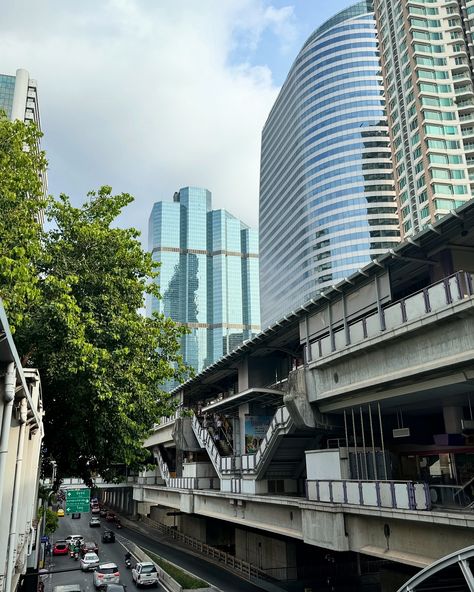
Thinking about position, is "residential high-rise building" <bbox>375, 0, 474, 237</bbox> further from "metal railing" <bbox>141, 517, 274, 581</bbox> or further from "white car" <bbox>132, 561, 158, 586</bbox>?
"white car" <bbox>132, 561, 158, 586</bbox>

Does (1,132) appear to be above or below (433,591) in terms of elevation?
above

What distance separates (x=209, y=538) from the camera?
4281 centimetres

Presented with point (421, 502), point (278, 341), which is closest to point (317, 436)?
point (278, 341)

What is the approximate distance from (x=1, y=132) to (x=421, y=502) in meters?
17.4

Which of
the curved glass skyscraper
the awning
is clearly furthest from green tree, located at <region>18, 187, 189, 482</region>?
the curved glass skyscraper

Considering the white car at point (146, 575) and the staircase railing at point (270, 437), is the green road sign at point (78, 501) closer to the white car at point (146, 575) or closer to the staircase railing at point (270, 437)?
the white car at point (146, 575)

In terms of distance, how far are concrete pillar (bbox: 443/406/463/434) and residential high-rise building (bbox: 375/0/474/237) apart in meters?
73.3

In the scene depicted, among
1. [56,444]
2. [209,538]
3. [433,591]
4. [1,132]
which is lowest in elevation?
[209,538]

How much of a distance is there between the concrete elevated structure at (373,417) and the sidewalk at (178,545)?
1591mm

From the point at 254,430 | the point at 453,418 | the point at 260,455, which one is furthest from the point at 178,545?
the point at 453,418

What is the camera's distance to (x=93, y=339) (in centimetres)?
1777

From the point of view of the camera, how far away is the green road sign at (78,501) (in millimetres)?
26234

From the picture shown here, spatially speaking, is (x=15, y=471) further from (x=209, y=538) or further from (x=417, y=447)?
(x=209, y=538)

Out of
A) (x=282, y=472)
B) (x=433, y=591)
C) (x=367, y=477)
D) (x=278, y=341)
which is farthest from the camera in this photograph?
(x=278, y=341)
